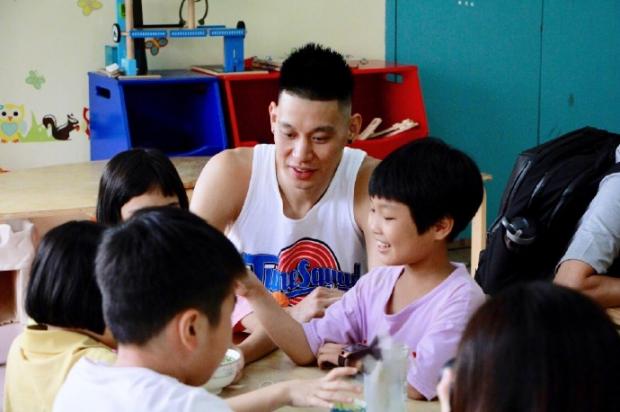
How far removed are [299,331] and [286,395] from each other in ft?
1.12

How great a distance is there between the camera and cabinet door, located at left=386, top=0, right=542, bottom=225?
510cm

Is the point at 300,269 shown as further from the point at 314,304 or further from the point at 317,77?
the point at 317,77

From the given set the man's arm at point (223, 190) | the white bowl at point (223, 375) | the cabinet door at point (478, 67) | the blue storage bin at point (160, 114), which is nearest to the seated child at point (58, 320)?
the white bowl at point (223, 375)

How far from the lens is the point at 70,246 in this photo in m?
1.74

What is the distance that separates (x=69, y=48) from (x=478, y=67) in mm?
2155

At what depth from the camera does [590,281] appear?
7.87 feet

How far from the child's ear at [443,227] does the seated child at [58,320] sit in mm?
655

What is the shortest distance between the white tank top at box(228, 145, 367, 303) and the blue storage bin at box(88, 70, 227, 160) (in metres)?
1.75

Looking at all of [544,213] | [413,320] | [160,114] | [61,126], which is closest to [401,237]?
[413,320]

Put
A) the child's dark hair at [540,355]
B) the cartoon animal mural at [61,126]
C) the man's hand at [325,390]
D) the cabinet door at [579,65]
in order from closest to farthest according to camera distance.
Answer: the child's dark hair at [540,355] → the man's hand at [325,390] → the cartoon animal mural at [61,126] → the cabinet door at [579,65]

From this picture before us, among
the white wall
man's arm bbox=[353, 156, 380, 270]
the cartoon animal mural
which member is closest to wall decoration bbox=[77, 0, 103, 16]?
the white wall

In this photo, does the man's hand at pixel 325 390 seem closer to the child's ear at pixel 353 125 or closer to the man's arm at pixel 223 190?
the man's arm at pixel 223 190

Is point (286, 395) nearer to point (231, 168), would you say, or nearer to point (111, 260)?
point (111, 260)

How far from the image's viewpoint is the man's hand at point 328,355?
188cm
